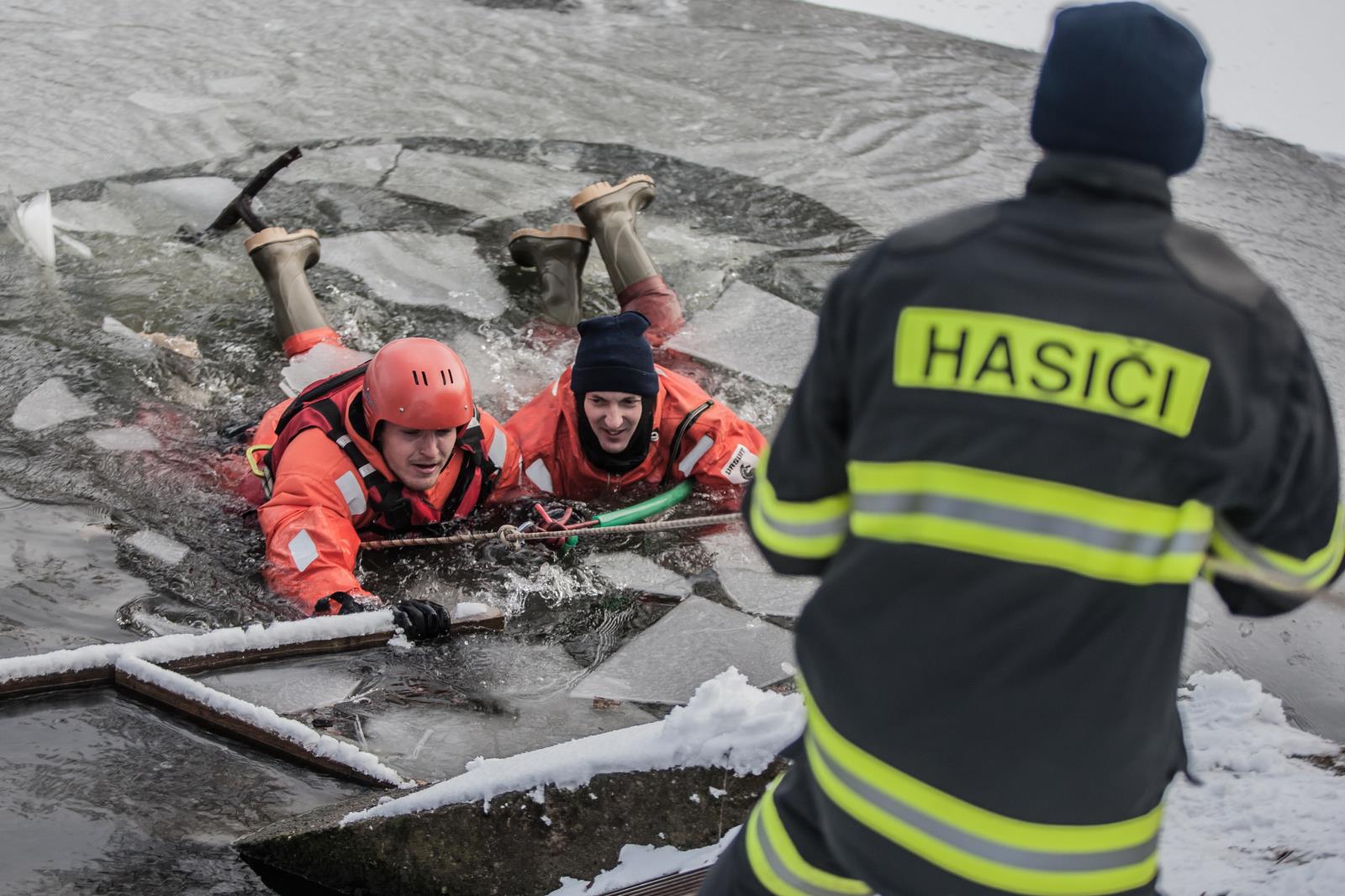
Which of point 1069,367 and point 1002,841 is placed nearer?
point 1069,367

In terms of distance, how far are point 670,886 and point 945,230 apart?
4.67 feet

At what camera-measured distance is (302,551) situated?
3555 mm

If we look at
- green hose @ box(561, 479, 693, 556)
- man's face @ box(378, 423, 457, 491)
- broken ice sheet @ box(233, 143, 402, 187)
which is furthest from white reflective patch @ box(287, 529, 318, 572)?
broken ice sheet @ box(233, 143, 402, 187)

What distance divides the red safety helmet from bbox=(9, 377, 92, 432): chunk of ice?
1473 mm

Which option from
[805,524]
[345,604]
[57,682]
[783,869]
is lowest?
[345,604]

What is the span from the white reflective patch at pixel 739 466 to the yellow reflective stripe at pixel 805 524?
107 inches

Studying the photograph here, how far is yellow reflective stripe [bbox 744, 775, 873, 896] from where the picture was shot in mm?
1539

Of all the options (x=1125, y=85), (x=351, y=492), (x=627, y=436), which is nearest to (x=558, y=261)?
(x=627, y=436)

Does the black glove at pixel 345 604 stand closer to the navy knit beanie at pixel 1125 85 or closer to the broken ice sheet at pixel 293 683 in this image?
the broken ice sheet at pixel 293 683

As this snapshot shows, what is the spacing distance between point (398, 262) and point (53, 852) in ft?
12.5

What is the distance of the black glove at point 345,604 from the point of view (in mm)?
3417

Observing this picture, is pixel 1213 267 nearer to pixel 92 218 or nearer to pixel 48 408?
pixel 48 408

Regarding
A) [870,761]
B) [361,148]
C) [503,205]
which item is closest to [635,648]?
[870,761]

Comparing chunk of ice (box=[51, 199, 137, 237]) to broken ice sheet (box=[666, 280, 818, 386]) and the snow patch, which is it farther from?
the snow patch
